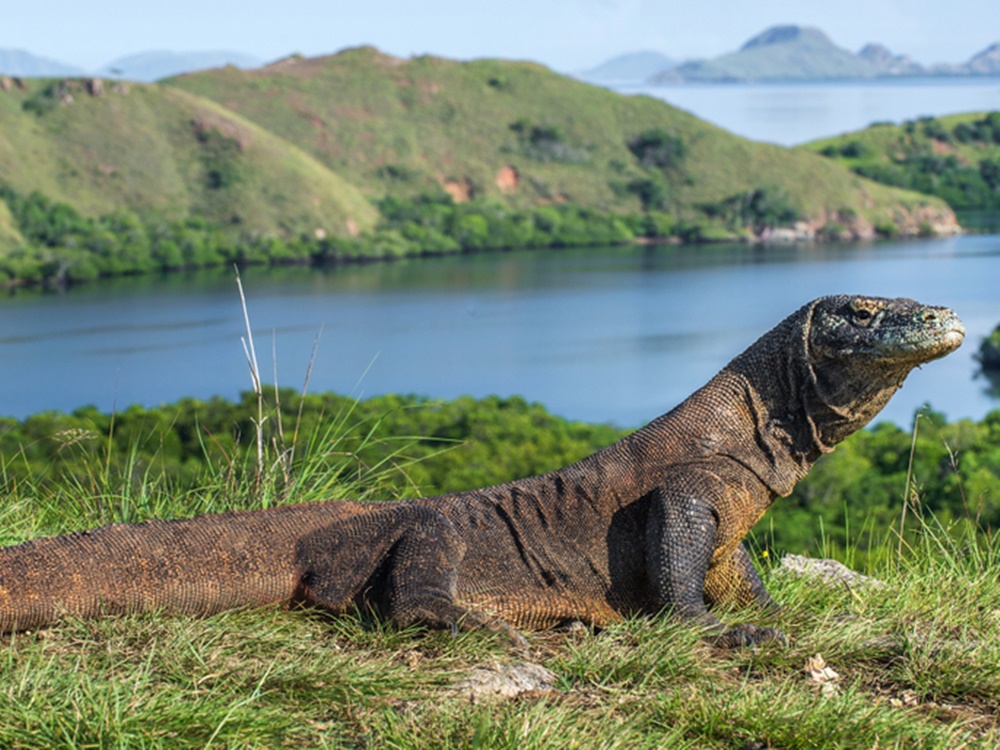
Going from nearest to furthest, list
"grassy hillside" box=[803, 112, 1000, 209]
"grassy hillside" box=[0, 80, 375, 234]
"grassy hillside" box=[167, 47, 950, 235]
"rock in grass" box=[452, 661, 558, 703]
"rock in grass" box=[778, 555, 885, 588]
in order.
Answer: "rock in grass" box=[452, 661, 558, 703]
"rock in grass" box=[778, 555, 885, 588]
"grassy hillside" box=[0, 80, 375, 234]
"grassy hillside" box=[167, 47, 950, 235]
"grassy hillside" box=[803, 112, 1000, 209]

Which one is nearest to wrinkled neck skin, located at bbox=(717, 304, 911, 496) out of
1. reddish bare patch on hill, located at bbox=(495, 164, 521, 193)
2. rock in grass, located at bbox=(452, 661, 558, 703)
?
rock in grass, located at bbox=(452, 661, 558, 703)

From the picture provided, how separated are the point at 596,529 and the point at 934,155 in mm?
156578

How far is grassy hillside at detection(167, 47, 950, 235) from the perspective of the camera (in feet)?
415

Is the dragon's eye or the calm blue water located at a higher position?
the dragon's eye

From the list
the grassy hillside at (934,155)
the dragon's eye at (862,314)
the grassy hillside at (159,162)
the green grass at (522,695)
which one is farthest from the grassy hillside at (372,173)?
the dragon's eye at (862,314)

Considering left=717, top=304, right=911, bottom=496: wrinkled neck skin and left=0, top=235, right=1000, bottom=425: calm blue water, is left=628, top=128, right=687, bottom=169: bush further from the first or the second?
left=717, top=304, right=911, bottom=496: wrinkled neck skin

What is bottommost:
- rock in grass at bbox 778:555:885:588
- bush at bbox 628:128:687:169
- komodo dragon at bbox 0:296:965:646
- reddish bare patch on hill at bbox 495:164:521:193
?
rock in grass at bbox 778:555:885:588

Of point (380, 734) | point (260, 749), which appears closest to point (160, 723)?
point (260, 749)

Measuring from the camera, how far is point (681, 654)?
3695 millimetres

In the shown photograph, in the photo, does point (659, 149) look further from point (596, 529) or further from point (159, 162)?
point (596, 529)

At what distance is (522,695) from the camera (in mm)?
3441

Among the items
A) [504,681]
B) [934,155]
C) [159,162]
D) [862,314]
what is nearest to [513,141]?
[159,162]

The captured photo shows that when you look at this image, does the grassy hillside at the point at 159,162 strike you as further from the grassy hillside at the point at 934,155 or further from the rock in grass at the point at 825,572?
the rock in grass at the point at 825,572

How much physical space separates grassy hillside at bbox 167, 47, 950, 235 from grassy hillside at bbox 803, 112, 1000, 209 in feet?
45.1
